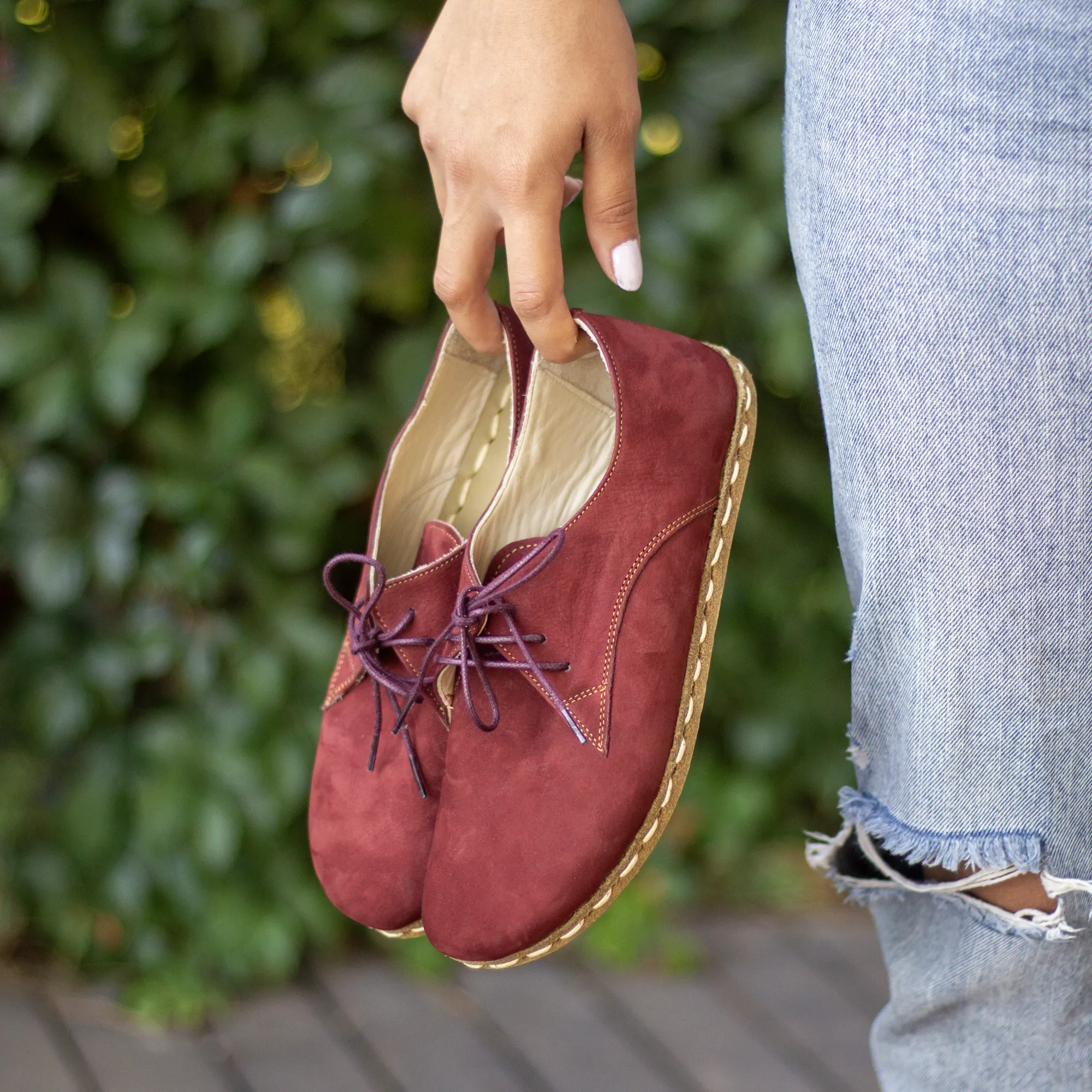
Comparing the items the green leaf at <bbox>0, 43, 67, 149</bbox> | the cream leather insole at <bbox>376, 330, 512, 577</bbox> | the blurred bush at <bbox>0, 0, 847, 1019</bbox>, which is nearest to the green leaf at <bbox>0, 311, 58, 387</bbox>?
the blurred bush at <bbox>0, 0, 847, 1019</bbox>

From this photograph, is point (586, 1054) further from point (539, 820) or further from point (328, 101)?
point (328, 101)

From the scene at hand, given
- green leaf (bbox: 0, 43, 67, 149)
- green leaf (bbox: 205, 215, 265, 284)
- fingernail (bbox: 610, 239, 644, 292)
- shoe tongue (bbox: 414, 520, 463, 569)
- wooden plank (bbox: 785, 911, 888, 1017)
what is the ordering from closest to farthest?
1. fingernail (bbox: 610, 239, 644, 292)
2. shoe tongue (bbox: 414, 520, 463, 569)
3. green leaf (bbox: 0, 43, 67, 149)
4. green leaf (bbox: 205, 215, 265, 284)
5. wooden plank (bbox: 785, 911, 888, 1017)

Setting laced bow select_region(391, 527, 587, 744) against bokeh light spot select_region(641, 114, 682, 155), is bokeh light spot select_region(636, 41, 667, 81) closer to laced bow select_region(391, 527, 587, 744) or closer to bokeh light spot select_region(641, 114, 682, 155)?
bokeh light spot select_region(641, 114, 682, 155)

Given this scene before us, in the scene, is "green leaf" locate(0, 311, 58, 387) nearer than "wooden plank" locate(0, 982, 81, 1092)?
Yes

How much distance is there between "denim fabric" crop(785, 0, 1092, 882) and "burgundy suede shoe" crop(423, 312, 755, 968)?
0.80 ft

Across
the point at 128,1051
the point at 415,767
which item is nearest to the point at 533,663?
the point at 415,767

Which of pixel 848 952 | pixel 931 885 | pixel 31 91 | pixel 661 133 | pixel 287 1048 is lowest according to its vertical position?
pixel 848 952

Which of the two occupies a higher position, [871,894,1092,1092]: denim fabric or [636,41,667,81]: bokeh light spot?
[636,41,667,81]: bokeh light spot

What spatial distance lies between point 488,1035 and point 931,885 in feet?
4.95

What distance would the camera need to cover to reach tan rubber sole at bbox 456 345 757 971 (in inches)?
37.8

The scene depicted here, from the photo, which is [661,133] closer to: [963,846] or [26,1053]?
[963,846]

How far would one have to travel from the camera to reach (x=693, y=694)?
1.06 m

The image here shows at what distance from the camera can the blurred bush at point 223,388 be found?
1.85 meters

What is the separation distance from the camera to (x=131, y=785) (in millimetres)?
→ 2139
